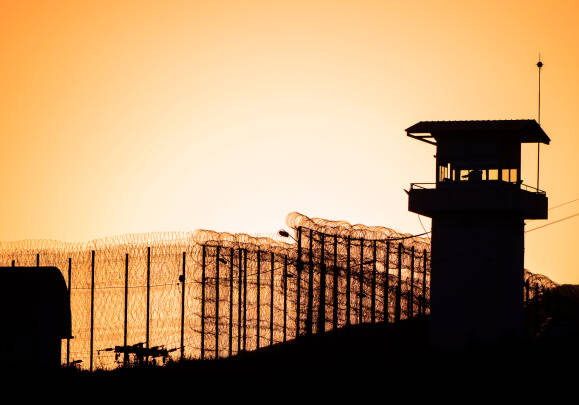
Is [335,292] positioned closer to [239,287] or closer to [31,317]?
[239,287]

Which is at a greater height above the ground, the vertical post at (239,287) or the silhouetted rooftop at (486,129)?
the silhouetted rooftop at (486,129)

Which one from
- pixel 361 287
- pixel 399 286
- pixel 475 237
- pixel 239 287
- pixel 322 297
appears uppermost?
pixel 475 237

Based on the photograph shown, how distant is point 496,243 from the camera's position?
37.6 meters

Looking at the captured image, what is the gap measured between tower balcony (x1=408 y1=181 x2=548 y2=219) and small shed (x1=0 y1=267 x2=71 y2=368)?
16540mm

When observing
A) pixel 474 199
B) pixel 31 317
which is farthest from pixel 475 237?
pixel 31 317

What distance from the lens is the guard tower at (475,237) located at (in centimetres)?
3759

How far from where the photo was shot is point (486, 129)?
37.5 m

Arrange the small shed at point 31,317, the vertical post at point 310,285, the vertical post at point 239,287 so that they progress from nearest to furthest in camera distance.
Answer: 1. the small shed at point 31,317
2. the vertical post at point 239,287
3. the vertical post at point 310,285

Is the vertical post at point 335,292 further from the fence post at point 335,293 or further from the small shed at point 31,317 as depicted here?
the small shed at point 31,317

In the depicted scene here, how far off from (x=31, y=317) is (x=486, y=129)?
1974 cm

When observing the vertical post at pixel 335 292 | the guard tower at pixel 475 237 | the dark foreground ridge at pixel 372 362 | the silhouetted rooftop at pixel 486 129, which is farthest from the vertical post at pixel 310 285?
the silhouetted rooftop at pixel 486 129

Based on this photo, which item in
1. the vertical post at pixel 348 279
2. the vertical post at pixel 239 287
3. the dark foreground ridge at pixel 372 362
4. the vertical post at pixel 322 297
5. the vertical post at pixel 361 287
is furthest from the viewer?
the vertical post at pixel 348 279

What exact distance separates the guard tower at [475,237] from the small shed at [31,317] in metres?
16.8

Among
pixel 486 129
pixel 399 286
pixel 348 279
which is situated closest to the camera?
pixel 486 129
